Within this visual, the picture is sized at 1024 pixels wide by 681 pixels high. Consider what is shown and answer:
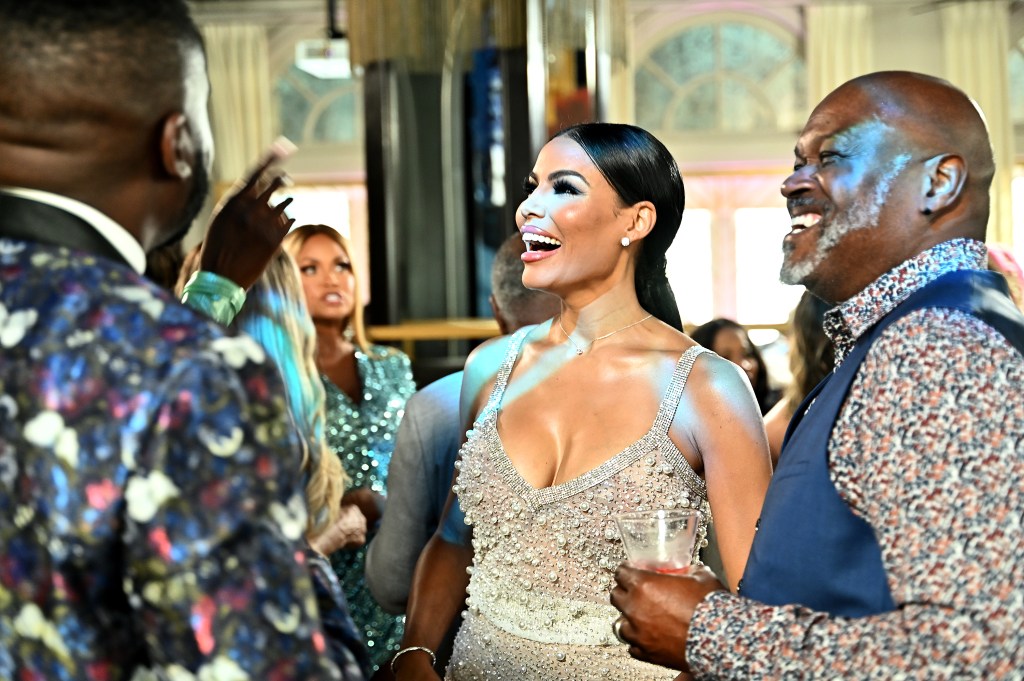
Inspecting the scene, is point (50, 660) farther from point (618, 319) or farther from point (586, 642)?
point (618, 319)

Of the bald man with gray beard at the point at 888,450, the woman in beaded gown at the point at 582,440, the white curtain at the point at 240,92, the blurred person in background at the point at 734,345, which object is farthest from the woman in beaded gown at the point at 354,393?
the white curtain at the point at 240,92

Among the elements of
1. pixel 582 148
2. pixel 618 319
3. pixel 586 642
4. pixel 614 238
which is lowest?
pixel 586 642

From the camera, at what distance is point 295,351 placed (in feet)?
10.3

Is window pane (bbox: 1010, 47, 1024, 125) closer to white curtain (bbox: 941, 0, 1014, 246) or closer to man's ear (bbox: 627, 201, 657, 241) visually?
white curtain (bbox: 941, 0, 1014, 246)

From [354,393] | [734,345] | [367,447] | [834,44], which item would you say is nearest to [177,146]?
[367,447]

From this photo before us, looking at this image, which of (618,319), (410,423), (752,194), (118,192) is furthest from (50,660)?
(752,194)

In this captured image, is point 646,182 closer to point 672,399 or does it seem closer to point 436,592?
point 672,399

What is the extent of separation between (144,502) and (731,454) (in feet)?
4.25

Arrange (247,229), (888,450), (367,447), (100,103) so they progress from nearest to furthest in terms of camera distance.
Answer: (100,103) → (888,450) → (247,229) → (367,447)

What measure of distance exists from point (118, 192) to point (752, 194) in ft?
40.5

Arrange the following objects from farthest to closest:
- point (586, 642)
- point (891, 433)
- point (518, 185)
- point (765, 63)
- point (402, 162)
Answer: point (765, 63), point (402, 162), point (518, 185), point (586, 642), point (891, 433)

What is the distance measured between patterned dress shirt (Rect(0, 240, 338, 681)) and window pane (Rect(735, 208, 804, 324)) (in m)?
12.3

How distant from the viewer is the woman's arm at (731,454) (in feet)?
6.88

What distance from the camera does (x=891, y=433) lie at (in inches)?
52.0
